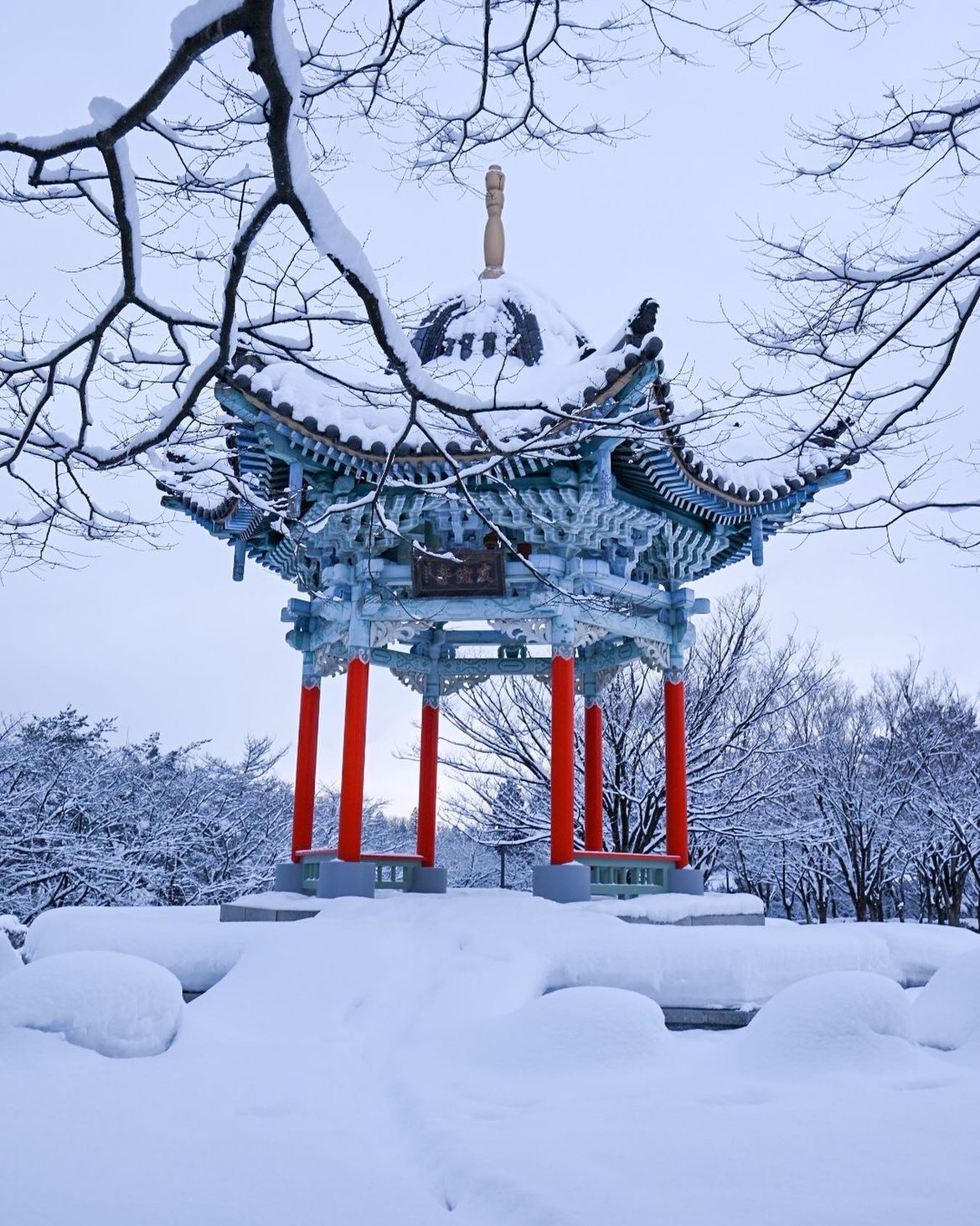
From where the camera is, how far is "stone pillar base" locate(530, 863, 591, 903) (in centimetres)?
952

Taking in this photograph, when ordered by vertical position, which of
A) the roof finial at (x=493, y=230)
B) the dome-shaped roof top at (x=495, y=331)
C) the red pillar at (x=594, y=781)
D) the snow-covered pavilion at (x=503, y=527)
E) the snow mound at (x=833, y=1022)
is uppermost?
the roof finial at (x=493, y=230)

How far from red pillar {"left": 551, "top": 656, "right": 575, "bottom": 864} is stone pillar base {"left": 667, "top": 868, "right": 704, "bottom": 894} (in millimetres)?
2038

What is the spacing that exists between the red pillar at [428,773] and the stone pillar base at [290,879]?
78.6 inches

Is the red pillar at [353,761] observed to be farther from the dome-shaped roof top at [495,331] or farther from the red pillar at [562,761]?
the dome-shaped roof top at [495,331]

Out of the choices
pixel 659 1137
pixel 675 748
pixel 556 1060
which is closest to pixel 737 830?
pixel 675 748

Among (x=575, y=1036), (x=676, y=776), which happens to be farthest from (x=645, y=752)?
(x=575, y=1036)

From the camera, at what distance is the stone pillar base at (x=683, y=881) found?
36.9 feet

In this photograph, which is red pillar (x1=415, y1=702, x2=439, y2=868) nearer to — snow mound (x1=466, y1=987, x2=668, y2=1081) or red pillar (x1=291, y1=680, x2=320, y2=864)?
red pillar (x1=291, y1=680, x2=320, y2=864)

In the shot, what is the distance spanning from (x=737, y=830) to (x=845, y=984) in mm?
12945

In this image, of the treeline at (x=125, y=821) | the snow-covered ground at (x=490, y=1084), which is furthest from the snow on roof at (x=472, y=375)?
the treeline at (x=125, y=821)

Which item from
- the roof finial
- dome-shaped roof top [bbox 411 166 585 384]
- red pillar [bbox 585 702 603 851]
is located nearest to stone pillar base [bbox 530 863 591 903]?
red pillar [bbox 585 702 603 851]

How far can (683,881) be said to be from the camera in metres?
11.3

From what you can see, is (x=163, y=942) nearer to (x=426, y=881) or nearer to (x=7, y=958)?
(x=7, y=958)

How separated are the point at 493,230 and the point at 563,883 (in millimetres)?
8050
